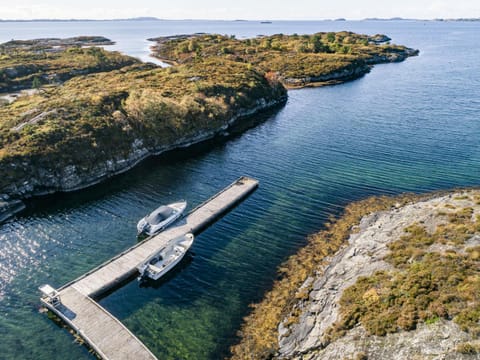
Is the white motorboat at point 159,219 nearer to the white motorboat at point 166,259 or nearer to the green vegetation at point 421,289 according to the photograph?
the white motorboat at point 166,259

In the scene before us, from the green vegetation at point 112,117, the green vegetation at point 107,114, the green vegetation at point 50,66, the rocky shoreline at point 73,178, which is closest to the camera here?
the rocky shoreline at point 73,178

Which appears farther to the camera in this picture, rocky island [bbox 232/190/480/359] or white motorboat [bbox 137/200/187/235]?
white motorboat [bbox 137/200/187/235]

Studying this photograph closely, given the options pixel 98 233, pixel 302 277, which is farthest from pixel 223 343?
pixel 98 233

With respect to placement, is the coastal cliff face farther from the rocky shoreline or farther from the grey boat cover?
the grey boat cover

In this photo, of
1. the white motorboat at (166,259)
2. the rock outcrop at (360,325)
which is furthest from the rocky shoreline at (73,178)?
the rock outcrop at (360,325)

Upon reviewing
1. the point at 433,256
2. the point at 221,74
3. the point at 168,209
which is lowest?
the point at 168,209

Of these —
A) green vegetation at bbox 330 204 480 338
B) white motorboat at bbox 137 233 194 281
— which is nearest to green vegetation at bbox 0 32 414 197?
white motorboat at bbox 137 233 194 281

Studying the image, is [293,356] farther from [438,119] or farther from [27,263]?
[438,119]
